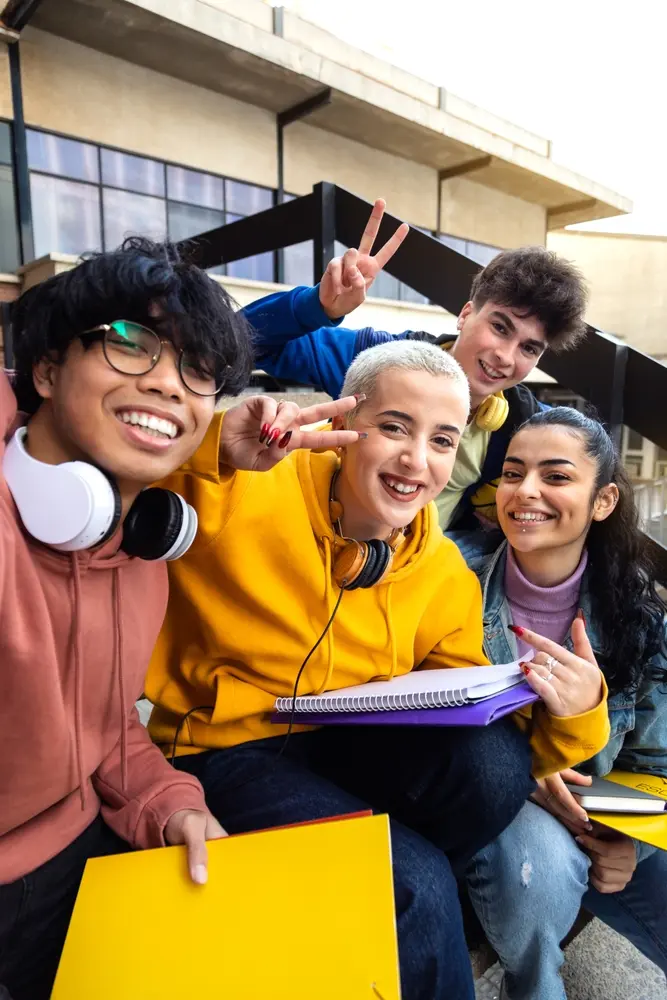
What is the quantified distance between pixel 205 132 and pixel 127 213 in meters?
1.67

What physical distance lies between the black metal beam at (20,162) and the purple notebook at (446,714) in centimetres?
773

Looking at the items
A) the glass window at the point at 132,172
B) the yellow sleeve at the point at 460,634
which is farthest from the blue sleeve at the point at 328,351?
the glass window at the point at 132,172

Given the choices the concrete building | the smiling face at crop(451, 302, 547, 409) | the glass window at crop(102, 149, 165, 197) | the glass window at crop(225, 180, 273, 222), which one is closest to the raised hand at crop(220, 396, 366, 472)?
the smiling face at crop(451, 302, 547, 409)

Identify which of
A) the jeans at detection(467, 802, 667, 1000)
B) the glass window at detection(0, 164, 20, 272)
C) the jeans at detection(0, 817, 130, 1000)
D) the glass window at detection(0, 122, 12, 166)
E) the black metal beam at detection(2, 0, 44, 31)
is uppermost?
the black metal beam at detection(2, 0, 44, 31)

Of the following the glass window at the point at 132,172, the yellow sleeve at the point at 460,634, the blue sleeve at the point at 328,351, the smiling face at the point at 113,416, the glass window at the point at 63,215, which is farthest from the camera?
the glass window at the point at 132,172

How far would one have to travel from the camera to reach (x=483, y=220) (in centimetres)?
1233

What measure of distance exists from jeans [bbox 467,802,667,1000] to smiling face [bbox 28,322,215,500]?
1.09 metres

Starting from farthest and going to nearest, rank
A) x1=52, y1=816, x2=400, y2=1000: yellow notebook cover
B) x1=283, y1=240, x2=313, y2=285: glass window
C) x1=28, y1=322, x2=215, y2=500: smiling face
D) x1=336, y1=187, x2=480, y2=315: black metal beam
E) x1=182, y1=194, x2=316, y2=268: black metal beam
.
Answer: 1. x1=283, y1=240, x2=313, y2=285: glass window
2. x1=182, y1=194, x2=316, y2=268: black metal beam
3. x1=336, y1=187, x2=480, y2=315: black metal beam
4. x1=28, y1=322, x2=215, y2=500: smiling face
5. x1=52, y1=816, x2=400, y2=1000: yellow notebook cover

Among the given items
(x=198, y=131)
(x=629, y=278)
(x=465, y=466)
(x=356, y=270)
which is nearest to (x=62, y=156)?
(x=198, y=131)

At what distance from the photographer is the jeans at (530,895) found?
1319 mm

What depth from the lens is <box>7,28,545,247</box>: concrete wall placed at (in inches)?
282

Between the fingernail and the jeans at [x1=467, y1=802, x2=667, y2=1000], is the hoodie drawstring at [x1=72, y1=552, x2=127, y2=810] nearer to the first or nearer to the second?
the fingernail

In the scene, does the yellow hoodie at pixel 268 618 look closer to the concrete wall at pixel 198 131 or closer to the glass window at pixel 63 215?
the glass window at pixel 63 215

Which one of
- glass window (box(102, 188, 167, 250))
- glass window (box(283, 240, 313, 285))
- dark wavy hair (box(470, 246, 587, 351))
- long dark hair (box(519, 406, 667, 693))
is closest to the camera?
long dark hair (box(519, 406, 667, 693))
